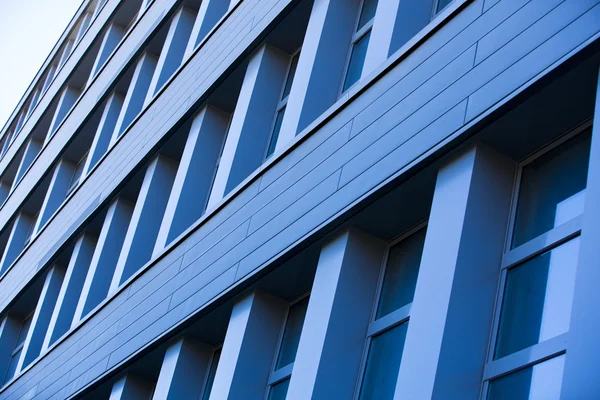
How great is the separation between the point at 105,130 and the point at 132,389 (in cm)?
1005

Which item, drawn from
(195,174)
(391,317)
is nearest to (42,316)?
(195,174)

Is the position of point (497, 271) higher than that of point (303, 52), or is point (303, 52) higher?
point (303, 52)

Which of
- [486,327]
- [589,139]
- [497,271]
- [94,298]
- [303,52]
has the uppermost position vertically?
[303,52]

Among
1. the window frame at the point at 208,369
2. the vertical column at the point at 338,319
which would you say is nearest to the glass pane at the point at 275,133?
the window frame at the point at 208,369

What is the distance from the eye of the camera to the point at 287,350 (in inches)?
427

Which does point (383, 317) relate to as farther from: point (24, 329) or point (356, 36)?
point (24, 329)

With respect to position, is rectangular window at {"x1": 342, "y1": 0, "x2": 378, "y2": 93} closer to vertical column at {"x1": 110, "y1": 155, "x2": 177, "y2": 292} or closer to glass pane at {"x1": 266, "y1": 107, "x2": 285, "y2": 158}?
glass pane at {"x1": 266, "y1": 107, "x2": 285, "y2": 158}

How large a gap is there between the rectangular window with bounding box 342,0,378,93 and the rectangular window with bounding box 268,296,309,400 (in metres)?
2.91

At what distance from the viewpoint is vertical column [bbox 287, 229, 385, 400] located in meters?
8.92

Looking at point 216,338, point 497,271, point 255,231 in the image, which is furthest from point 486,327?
point 216,338

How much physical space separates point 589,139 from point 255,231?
15.6 ft

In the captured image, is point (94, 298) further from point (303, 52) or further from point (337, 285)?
point (337, 285)

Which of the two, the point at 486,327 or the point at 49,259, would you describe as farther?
the point at 49,259

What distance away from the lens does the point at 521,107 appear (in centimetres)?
794
